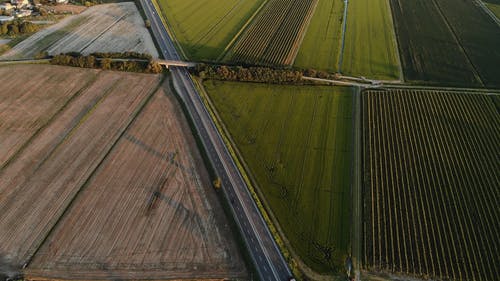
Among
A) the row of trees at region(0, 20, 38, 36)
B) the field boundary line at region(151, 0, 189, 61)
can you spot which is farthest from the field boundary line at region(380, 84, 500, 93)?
the row of trees at region(0, 20, 38, 36)

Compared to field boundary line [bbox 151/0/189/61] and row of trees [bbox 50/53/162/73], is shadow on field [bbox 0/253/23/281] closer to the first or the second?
row of trees [bbox 50/53/162/73]

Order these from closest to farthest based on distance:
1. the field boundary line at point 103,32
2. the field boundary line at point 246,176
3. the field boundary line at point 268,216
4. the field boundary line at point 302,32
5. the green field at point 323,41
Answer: the field boundary line at point 268,216
the field boundary line at point 246,176
the green field at point 323,41
the field boundary line at point 302,32
the field boundary line at point 103,32

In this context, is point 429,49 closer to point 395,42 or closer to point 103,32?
point 395,42

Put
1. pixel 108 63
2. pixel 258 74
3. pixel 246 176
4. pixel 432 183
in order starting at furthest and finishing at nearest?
pixel 108 63 < pixel 258 74 < pixel 246 176 < pixel 432 183

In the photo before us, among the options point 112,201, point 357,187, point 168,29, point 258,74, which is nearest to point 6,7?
point 168,29

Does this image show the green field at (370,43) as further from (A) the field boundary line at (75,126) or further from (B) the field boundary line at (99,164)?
(A) the field boundary line at (75,126)

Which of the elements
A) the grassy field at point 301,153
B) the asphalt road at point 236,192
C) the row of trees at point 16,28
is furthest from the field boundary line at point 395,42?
the row of trees at point 16,28
